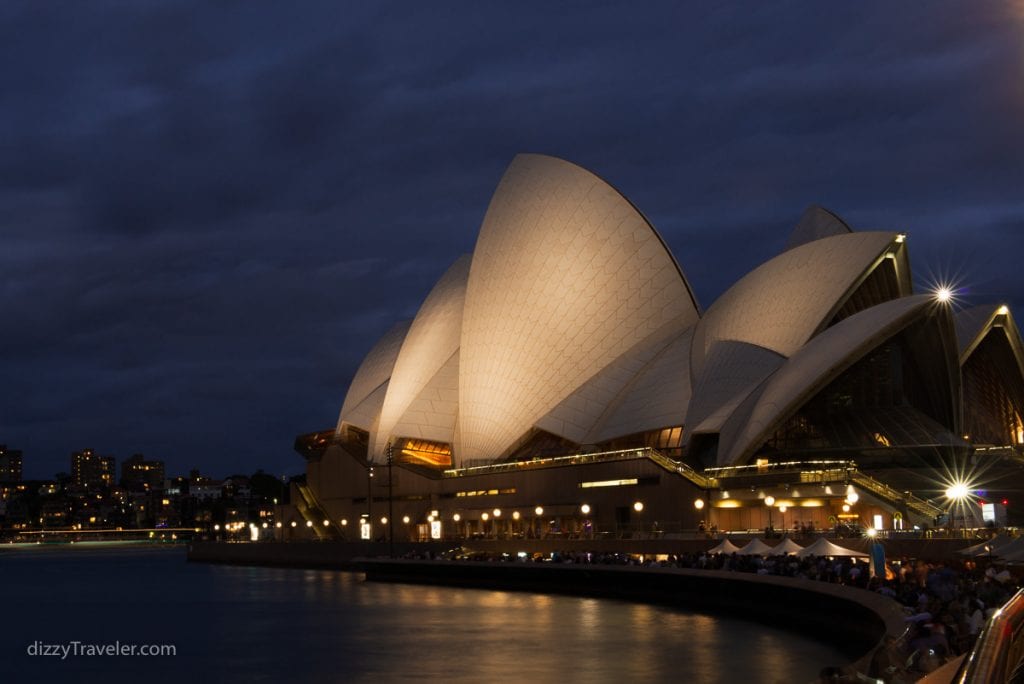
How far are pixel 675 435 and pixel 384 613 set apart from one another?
56.0 ft

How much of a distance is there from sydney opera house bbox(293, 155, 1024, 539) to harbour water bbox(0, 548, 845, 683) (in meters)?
8.70

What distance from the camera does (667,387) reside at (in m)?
52.0

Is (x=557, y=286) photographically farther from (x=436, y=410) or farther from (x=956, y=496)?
(x=956, y=496)

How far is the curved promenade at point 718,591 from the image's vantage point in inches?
947

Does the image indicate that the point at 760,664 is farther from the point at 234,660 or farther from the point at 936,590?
the point at 234,660

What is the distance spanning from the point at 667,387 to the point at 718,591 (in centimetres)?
1767

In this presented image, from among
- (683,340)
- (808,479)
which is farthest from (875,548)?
(683,340)

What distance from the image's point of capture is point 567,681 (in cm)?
2317

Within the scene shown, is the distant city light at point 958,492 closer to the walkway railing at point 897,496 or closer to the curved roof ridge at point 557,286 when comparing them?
the walkway railing at point 897,496

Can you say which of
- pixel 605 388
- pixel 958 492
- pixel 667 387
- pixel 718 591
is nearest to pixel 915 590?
pixel 718 591

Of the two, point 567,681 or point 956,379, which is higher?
point 956,379

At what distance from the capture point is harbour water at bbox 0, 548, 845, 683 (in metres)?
24.7

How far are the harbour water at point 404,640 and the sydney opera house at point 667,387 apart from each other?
8.70 m

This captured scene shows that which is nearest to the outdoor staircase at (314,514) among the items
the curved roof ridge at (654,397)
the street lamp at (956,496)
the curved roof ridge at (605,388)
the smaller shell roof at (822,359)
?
the curved roof ridge at (605,388)
